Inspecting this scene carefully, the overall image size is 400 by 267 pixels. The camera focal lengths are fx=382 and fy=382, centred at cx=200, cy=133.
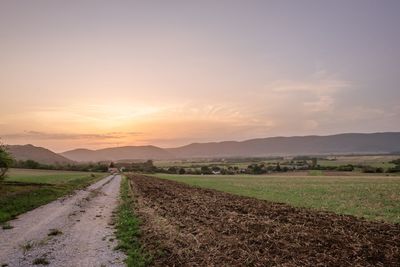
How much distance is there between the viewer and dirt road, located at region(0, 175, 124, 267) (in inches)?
474

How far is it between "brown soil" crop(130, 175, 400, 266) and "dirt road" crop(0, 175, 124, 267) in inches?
68.3

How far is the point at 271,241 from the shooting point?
1325 centimetres

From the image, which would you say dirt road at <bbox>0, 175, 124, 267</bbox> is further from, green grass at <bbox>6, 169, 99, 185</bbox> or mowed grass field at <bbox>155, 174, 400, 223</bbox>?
green grass at <bbox>6, 169, 99, 185</bbox>

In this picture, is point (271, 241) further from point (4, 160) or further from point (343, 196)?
point (4, 160)

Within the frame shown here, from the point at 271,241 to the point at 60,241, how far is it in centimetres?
819

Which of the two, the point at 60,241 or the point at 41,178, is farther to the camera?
the point at 41,178

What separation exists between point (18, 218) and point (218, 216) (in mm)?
11562

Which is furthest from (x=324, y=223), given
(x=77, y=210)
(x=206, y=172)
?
(x=206, y=172)

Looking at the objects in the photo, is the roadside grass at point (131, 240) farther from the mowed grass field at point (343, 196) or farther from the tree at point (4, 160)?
the tree at point (4, 160)

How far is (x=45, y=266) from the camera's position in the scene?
37.3 feet

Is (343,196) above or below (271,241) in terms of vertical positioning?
below

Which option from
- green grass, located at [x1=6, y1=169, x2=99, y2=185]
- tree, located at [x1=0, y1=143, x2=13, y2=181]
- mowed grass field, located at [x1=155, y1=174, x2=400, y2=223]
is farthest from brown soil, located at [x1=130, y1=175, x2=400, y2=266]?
green grass, located at [x1=6, y1=169, x2=99, y2=185]

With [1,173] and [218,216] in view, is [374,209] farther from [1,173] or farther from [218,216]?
[1,173]

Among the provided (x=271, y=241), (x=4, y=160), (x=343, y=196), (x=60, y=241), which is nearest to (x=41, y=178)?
(x=4, y=160)
